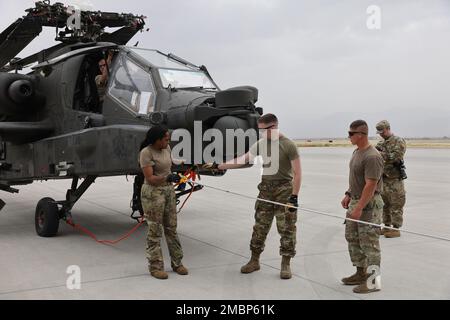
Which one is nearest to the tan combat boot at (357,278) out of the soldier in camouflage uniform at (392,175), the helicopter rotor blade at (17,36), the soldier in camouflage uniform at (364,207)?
the soldier in camouflage uniform at (364,207)

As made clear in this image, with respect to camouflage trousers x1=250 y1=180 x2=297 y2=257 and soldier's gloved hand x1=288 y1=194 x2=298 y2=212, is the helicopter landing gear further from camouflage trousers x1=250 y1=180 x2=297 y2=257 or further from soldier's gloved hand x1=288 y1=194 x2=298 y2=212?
soldier's gloved hand x1=288 y1=194 x2=298 y2=212

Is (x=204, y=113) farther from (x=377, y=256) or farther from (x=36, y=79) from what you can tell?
(x=36, y=79)

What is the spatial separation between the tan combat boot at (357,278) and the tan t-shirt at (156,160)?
2094 millimetres

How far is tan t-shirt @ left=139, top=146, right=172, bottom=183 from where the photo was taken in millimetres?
5277

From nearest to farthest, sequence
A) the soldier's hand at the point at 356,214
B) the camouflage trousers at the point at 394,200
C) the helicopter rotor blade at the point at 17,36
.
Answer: the soldier's hand at the point at 356,214, the camouflage trousers at the point at 394,200, the helicopter rotor blade at the point at 17,36

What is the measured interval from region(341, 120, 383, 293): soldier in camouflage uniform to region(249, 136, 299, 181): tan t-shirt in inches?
25.3

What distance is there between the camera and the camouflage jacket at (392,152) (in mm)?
7277

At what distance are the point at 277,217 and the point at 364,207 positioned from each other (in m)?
0.92

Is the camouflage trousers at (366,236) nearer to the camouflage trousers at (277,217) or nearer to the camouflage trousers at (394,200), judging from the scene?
the camouflage trousers at (277,217)

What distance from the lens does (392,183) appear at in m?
7.50

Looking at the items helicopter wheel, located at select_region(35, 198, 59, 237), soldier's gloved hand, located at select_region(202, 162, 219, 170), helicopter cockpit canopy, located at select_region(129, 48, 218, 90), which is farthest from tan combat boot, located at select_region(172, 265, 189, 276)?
helicopter wheel, located at select_region(35, 198, 59, 237)

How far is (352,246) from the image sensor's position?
5.03 m

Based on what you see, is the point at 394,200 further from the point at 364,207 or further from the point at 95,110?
the point at 95,110

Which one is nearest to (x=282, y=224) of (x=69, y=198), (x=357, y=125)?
(x=357, y=125)
